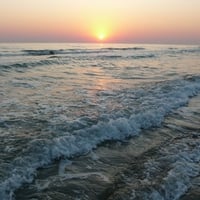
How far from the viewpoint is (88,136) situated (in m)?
7.66

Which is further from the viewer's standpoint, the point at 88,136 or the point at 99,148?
the point at 88,136

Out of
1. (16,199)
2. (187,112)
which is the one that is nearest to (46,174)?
(16,199)

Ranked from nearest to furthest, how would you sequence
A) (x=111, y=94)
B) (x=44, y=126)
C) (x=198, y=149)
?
(x=198, y=149) → (x=44, y=126) → (x=111, y=94)

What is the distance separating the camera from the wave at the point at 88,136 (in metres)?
5.64

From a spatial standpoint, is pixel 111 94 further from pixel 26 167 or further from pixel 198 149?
pixel 26 167

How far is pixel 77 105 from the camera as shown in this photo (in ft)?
35.9

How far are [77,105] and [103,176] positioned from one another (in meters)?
5.27

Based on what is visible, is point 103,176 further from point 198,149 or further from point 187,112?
point 187,112

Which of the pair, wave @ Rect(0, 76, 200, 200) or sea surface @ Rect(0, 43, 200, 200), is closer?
sea surface @ Rect(0, 43, 200, 200)

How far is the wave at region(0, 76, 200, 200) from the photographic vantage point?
5.64 m

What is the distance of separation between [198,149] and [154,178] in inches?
75.7

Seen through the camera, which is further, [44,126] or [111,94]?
[111,94]

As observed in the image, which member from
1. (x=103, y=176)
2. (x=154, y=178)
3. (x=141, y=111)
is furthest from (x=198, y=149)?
(x=141, y=111)

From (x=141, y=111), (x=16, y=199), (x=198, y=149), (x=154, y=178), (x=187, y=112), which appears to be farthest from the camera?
(x=187, y=112)
